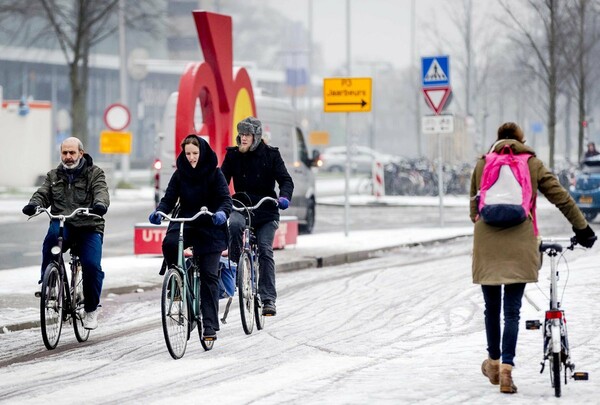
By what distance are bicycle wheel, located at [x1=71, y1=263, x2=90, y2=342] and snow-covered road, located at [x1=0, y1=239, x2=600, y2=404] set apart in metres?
0.11

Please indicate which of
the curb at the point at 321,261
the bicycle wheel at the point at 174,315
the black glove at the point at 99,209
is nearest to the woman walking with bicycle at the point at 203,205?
the bicycle wheel at the point at 174,315

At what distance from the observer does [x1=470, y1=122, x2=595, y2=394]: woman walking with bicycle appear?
8.30 meters

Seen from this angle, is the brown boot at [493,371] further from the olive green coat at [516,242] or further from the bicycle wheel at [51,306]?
the bicycle wheel at [51,306]

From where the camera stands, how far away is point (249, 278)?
38.4 feet

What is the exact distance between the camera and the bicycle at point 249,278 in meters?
11.4

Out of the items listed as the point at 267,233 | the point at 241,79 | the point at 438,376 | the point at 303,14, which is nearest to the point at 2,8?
the point at 241,79

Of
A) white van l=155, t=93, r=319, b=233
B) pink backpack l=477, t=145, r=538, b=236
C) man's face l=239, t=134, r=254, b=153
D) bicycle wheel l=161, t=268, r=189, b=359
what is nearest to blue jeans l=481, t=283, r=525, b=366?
pink backpack l=477, t=145, r=538, b=236

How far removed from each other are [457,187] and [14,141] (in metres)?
14.1

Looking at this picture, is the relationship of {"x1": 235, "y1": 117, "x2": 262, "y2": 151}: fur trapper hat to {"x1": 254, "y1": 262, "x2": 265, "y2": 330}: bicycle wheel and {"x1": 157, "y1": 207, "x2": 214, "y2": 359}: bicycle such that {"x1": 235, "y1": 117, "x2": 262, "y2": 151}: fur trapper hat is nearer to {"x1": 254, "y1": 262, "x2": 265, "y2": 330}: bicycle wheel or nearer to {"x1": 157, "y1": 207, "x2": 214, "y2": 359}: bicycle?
{"x1": 254, "y1": 262, "x2": 265, "y2": 330}: bicycle wheel

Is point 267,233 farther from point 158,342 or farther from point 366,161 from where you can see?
point 366,161

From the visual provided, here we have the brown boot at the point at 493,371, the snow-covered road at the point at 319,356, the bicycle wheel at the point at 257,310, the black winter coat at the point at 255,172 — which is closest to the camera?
the snow-covered road at the point at 319,356

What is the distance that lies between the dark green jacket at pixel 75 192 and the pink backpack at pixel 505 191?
12.8 feet

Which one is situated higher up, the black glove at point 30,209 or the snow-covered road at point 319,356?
the black glove at point 30,209

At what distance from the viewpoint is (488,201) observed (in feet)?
27.3
